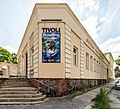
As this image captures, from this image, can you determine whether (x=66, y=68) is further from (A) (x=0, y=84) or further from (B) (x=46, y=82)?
(A) (x=0, y=84)

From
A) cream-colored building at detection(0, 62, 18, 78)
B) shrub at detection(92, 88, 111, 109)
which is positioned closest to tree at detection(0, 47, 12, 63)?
cream-colored building at detection(0, 62, 18, 78)

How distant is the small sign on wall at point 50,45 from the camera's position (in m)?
16.7

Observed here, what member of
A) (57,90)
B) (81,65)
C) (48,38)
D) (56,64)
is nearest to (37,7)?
(48,38)

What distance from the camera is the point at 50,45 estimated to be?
1677 cm

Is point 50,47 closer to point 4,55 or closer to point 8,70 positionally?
point 8,70

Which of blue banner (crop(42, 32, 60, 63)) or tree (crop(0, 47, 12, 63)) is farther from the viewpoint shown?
tree (crop(0, 47, 12, 63))

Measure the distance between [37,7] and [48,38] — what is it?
89.1 inches

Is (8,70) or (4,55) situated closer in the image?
(8,70)

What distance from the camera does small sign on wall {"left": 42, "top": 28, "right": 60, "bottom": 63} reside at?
16703 millimetres

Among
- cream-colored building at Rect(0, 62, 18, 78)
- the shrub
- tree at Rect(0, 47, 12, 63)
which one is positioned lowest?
the shrub

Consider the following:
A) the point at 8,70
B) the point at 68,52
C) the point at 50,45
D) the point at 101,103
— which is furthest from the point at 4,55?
the point at 101,103

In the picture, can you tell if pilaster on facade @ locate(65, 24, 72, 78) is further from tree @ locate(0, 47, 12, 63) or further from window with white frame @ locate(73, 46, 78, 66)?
tree @ locate(0, 47, 12, 63)

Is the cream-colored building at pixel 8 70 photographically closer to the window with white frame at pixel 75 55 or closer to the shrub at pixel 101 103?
the window with white frame at pixel 75 55

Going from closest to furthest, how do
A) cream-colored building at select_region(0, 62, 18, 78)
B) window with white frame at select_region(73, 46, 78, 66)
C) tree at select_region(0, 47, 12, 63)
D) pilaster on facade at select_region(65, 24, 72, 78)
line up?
pilaster on facade at select_region(65, 24, 72, 78) → window with white frame at select_region(73, 46, 78, 66) → cream-colored building at select_region(0, 62, 18, 78) → tree at select_region(0, 47, 12, 63)
